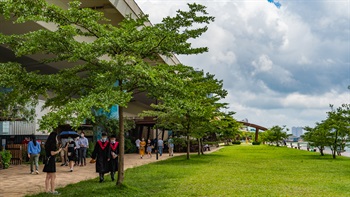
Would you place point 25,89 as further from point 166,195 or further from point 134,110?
point 134,110

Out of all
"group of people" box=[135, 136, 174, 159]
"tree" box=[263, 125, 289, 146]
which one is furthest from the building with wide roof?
"tree" box=[263, 125, 289, 146]

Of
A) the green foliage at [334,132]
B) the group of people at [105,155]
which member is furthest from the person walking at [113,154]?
the green foliage at [334,132]

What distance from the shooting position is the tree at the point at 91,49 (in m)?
9.38

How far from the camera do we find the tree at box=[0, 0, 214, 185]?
938 centimetres

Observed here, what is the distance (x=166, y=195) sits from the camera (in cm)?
1103

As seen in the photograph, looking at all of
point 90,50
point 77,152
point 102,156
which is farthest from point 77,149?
point 90,50

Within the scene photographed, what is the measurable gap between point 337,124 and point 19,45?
77.8 ft

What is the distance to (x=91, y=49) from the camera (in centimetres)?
1034

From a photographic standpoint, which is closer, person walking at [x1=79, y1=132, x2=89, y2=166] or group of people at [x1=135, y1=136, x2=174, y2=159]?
person walking at [x1=79, y1=132, x2=89, y2=166]

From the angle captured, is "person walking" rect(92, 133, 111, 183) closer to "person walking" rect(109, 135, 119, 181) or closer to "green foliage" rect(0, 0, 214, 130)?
"person walking" rect(109, 135, 119, 181)

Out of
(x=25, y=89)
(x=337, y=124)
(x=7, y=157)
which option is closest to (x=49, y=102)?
(x=25, y=89)

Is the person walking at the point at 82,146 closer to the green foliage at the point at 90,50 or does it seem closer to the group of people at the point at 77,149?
the group of people at the point at 77,149

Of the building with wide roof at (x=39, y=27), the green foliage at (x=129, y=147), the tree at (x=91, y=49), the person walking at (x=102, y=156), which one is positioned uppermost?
the building with wide roof at (x=39, y=27)

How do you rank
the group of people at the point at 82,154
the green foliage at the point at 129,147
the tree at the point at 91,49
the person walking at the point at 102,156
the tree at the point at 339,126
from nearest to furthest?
the tree at the point at 91,49
the group of people at the point at 82,154
the person walking at the point at 102,156
the tree at the point at 339,126
the green foliage at the point at 129,147
